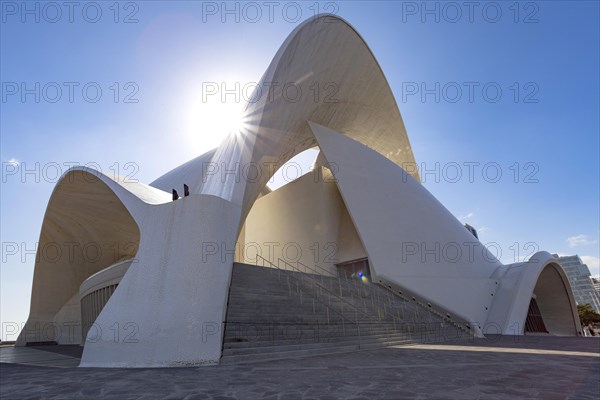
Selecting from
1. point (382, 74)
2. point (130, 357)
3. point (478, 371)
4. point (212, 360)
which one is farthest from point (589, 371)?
point (382, 74)

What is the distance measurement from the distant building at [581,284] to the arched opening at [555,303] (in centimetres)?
9019

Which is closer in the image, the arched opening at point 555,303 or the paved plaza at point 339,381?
the paved plaza at point 339,381

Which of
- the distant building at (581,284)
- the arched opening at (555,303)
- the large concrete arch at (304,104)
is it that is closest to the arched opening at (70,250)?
the large concrete arch at (304,104)

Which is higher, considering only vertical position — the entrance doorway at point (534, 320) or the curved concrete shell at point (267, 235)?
the curved concrete shell at point (267, 235)

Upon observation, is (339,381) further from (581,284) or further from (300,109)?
(581,284)

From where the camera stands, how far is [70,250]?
1717 cm

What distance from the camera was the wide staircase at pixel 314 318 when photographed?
724 cm

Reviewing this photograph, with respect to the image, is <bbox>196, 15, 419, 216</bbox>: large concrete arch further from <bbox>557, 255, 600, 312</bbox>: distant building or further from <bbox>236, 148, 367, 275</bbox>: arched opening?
<bbox>557, 255, 600, 312</bbox>: distant building

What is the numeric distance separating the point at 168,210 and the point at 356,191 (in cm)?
1171

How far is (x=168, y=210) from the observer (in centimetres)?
761

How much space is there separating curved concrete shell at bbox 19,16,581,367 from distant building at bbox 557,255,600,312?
95.0 metres

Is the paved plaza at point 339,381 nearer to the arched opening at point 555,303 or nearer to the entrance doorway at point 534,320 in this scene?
the entrance doorway at point 534,320

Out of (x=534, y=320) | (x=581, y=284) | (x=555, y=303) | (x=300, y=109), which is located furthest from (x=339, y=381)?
(x=581, y=284)

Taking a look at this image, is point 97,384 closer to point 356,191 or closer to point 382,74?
point 356,191
